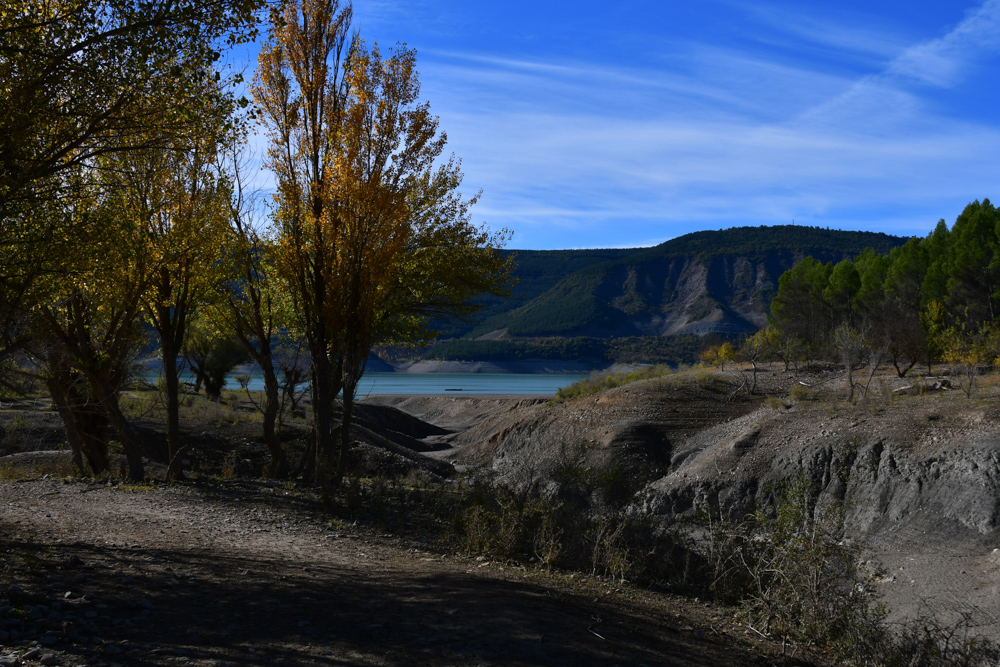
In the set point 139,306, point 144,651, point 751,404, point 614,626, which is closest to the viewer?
point 144,651

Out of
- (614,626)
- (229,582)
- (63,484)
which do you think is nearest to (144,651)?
(229,582)

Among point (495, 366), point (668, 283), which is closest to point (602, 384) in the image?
point (495, 366)

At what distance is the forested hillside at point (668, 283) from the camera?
509ft

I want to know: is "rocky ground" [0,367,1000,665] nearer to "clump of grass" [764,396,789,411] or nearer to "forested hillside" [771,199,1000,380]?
"clump of grass" [764,396,789,411]

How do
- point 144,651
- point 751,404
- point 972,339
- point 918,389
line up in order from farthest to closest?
1. point 972,339
2. point 751,404
3. point 918,389
4. point 144,651

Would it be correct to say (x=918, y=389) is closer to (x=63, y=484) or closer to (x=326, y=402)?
(x=326, y=402)

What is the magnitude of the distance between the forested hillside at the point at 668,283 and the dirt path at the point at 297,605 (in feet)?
447

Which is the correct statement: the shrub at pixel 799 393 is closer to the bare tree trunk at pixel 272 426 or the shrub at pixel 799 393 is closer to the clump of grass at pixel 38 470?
the bare tree trunk at pixel 272 426

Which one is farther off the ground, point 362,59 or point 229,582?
point 362,59

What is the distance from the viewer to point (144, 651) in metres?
4.55

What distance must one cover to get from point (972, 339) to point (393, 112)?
33.9 m

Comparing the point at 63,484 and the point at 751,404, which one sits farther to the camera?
the point at 751,404

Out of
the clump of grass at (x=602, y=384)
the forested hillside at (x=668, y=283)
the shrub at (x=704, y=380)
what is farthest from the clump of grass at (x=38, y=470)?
the forested hillside at (x=668, y=283)

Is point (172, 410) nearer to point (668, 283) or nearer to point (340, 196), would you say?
point (340, 196)
